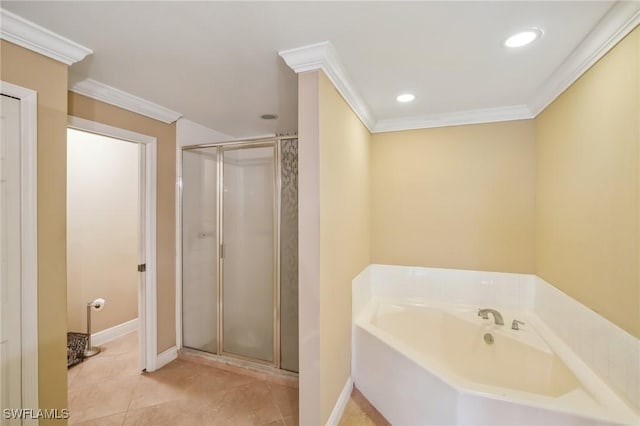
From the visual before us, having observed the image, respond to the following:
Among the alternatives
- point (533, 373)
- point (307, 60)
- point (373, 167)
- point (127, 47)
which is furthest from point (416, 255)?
Answer: point (127, 47)

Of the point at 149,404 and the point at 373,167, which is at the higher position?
the point at 373,167

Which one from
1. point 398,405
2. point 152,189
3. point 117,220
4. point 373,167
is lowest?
point 398,405

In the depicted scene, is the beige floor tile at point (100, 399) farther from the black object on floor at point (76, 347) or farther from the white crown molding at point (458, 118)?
the white crown molding at point (458, 118)

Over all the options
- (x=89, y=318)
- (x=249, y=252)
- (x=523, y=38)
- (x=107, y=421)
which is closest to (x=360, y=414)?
(x=249, y=252)

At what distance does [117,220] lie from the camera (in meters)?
3.38

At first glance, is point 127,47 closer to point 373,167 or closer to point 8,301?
point 8,301

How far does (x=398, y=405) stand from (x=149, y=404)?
184 centimetres

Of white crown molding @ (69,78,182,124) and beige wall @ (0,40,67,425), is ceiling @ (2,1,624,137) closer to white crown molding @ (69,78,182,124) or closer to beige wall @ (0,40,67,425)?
white crown molding @ (69,78,182,124)

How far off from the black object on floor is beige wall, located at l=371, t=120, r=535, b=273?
3034mm

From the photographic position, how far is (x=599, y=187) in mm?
1575

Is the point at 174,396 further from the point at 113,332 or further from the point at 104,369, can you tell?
the point at 113,332

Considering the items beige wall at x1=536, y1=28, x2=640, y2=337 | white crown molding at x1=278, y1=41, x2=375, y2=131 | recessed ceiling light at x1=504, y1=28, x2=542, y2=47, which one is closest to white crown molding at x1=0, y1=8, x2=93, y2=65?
white crown molding at x1=278, y1=41, x2=375, y2=131

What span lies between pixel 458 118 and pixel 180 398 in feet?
11.0

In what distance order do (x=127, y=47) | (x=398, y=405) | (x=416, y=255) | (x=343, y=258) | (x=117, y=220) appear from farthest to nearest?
(x=117, y=220) → (x=416, y=255) → (x=343, y=258) → (x=398, y=405) → (x=127, y=47)
